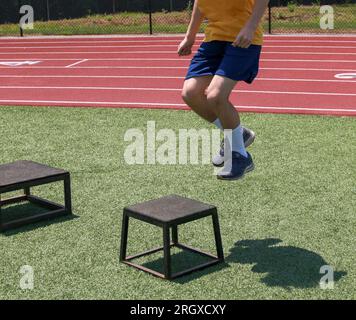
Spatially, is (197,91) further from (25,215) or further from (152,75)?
(152,75)

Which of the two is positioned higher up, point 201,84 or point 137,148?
point 201,84

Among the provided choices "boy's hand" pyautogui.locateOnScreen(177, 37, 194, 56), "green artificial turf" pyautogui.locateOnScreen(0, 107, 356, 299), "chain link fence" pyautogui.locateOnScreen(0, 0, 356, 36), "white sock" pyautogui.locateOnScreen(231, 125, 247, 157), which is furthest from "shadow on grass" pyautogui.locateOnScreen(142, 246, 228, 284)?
"chain link fence" pyautogui.locateOnScreen(0, 0, 356, 36)

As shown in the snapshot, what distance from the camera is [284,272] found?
4508 mm

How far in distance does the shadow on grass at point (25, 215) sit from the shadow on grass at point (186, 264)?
103 centimetres

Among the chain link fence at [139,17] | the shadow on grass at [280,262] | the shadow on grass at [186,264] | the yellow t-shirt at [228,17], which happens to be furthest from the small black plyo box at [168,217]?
the chain link fence at [139,17]

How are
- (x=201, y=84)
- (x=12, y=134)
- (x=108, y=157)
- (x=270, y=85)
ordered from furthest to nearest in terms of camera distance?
(x=270, y=85), (x=12, y=134), (x=108, y=157), (x=201, y=84)

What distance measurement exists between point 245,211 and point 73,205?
51.1 inches

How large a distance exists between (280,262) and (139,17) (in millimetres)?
25447

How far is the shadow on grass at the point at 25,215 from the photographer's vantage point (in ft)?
17.6

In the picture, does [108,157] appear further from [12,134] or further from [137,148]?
[12,134]

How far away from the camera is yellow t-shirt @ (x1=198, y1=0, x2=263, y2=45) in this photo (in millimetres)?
5234

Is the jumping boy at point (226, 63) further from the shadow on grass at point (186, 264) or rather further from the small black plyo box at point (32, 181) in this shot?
the small black plyo box at point (32, 181)

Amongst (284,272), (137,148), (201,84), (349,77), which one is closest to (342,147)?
(137,148)

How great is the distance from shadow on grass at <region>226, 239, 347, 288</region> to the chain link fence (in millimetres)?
15669
